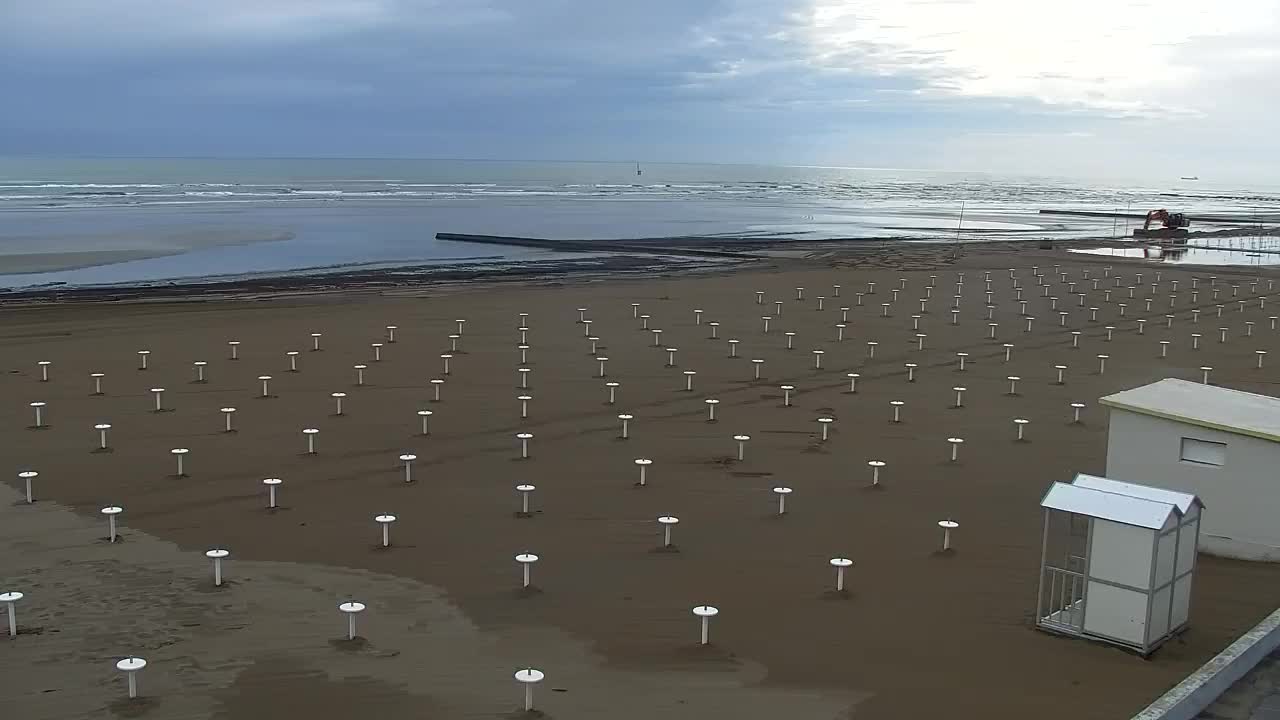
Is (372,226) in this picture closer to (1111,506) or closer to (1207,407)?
(1207,407)

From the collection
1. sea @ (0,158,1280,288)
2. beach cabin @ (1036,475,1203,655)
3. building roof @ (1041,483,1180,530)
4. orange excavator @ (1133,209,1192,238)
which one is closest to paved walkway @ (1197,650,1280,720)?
beach cabin @ (1036,475,1203,655)

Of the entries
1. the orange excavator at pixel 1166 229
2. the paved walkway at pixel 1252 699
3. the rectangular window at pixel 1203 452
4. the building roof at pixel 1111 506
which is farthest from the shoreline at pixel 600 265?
the paved walkway at pixel 1252 699

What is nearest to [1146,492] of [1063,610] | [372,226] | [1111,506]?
[1111,506]

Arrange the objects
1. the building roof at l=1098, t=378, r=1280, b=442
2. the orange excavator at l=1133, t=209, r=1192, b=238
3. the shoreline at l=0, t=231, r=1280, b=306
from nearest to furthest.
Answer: the building roof at l=1098, t=378, r=1280, b=442 → the shoreline at l=0, t=231, r=1280, b=306 → the orange excavator at l=1133, t=209, r=1192, b=238

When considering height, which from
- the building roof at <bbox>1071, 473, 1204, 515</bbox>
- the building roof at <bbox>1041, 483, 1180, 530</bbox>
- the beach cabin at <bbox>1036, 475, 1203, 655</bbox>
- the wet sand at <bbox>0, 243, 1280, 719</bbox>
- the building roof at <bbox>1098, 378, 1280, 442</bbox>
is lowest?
the wet sand at <bbox>0, 243, 1280, 719</bbox>

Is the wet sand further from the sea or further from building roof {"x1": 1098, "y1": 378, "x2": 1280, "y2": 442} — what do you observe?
the sea

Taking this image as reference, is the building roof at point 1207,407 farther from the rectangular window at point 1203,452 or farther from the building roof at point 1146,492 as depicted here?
the building roof at point 1146,492

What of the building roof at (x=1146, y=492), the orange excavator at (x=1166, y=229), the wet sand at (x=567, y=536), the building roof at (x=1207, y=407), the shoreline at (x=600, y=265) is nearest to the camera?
the wet sand at (x=567, y=536)
